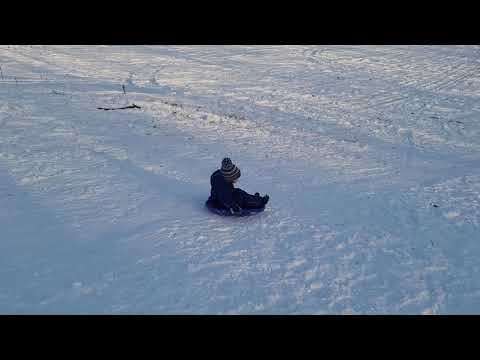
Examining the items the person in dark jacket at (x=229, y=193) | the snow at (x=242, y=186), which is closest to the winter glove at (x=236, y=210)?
the person in dark jacket at (x=229, y=193)

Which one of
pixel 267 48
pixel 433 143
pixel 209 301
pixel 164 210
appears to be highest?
pixel 267 48

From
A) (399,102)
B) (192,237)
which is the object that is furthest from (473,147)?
(192,237)

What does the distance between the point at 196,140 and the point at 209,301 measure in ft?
19.3

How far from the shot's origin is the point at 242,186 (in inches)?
294

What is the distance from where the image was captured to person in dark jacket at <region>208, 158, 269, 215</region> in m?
5.79

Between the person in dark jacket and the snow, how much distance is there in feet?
0.91

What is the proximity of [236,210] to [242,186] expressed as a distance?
1.47m

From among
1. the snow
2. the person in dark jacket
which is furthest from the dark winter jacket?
the snow

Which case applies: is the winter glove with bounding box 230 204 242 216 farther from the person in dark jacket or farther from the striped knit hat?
the striped knit hat

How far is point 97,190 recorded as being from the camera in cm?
670

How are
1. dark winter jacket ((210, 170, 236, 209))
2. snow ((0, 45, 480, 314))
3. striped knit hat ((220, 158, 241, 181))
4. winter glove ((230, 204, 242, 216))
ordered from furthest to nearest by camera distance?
1. winter glove ((230, 204, 242, 216))
2. dark winter jacket ((210, 170, 236, 209))
3. striped knit hat ((220, 158, 241, 181))
4. snow ((0, 45, 480, 314))

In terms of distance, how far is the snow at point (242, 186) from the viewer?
4.54 meters

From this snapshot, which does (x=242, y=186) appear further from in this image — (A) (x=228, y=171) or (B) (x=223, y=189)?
(A) (x=228, y=171)

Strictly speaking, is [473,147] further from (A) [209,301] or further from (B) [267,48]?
(B) [267,48]
